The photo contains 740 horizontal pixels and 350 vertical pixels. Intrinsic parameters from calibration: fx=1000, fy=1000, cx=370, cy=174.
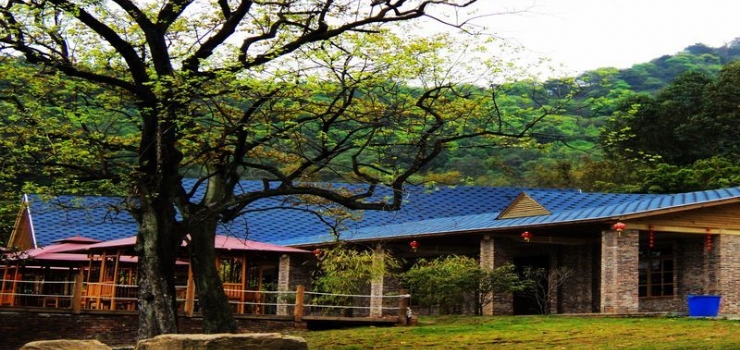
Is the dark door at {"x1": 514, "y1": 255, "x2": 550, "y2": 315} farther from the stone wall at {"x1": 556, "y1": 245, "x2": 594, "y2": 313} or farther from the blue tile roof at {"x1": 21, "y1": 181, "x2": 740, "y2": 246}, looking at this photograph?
the blue tile roof at {"x1": 21, "y1": 181, "x2": 740, "y2": 246}

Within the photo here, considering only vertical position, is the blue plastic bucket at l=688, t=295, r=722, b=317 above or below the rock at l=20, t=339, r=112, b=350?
above

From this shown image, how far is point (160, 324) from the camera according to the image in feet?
53.6

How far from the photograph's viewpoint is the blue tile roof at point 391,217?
88.1ft

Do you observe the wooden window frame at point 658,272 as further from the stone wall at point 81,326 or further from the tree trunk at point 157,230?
the tree trunk at point 157,230

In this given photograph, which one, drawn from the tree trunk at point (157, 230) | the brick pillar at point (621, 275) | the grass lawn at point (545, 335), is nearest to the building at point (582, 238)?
the brick pillar at point (621, 275)

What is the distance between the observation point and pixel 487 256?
2641 cm

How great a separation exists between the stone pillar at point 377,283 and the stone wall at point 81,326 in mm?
2869

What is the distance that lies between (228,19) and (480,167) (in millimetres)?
41865

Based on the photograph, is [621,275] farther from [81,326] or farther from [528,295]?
[81,326]

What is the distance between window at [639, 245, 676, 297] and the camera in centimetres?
2570

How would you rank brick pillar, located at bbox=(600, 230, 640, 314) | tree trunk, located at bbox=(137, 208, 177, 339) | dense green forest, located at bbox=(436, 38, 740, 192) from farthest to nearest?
dense green forest, located at bbox=(436, 38, 740, 192) < brick pillar, located at bbox=(600, 230, 640, 314) < tree trunk, located at bbox=(137, 208, 177, 339)

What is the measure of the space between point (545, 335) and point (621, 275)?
5702 mm

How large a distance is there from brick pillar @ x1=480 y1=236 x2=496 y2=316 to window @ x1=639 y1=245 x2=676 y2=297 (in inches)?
157

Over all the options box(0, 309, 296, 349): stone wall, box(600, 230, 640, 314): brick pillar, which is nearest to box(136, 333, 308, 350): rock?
box(0, 309, 296, 349): stone wall
